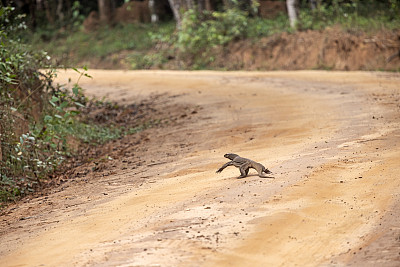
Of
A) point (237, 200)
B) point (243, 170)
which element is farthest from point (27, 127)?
point (237, 200)

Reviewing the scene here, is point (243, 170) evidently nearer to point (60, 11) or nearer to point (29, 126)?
point (29, 126)

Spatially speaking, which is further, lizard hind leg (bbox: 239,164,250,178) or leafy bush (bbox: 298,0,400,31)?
leafy bush (bbox: 298,0,400,31)

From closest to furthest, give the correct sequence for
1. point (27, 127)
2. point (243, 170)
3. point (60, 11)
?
point (243, 170) → point (27, 127) → point (60, 11)

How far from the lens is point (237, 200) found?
6.04 metres

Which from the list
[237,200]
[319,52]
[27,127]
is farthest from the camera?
[319,52]

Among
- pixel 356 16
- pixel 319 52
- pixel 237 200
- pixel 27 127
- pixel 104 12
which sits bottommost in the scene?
pixel 237 200

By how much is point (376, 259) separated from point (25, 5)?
1240 inches

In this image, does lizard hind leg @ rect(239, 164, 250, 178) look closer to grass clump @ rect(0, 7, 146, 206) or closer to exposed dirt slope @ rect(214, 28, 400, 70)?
grass clump @ rect(0, 7, 146, 206)

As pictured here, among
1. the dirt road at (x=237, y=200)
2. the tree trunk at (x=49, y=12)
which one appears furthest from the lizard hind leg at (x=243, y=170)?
the tree trunk at (x=49, y=12)

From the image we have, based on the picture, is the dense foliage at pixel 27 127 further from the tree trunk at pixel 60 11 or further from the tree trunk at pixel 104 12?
the tree trunk at pixel 60 11

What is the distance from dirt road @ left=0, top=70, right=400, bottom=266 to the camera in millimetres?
5031

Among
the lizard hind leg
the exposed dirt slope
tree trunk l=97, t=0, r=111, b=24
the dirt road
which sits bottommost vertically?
the dirt road

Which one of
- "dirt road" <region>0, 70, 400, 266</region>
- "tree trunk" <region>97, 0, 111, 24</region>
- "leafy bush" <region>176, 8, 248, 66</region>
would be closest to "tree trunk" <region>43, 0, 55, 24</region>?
"tree trunk" <region>97, 0, 111, 24</region>

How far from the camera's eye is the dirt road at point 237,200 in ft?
16.5
